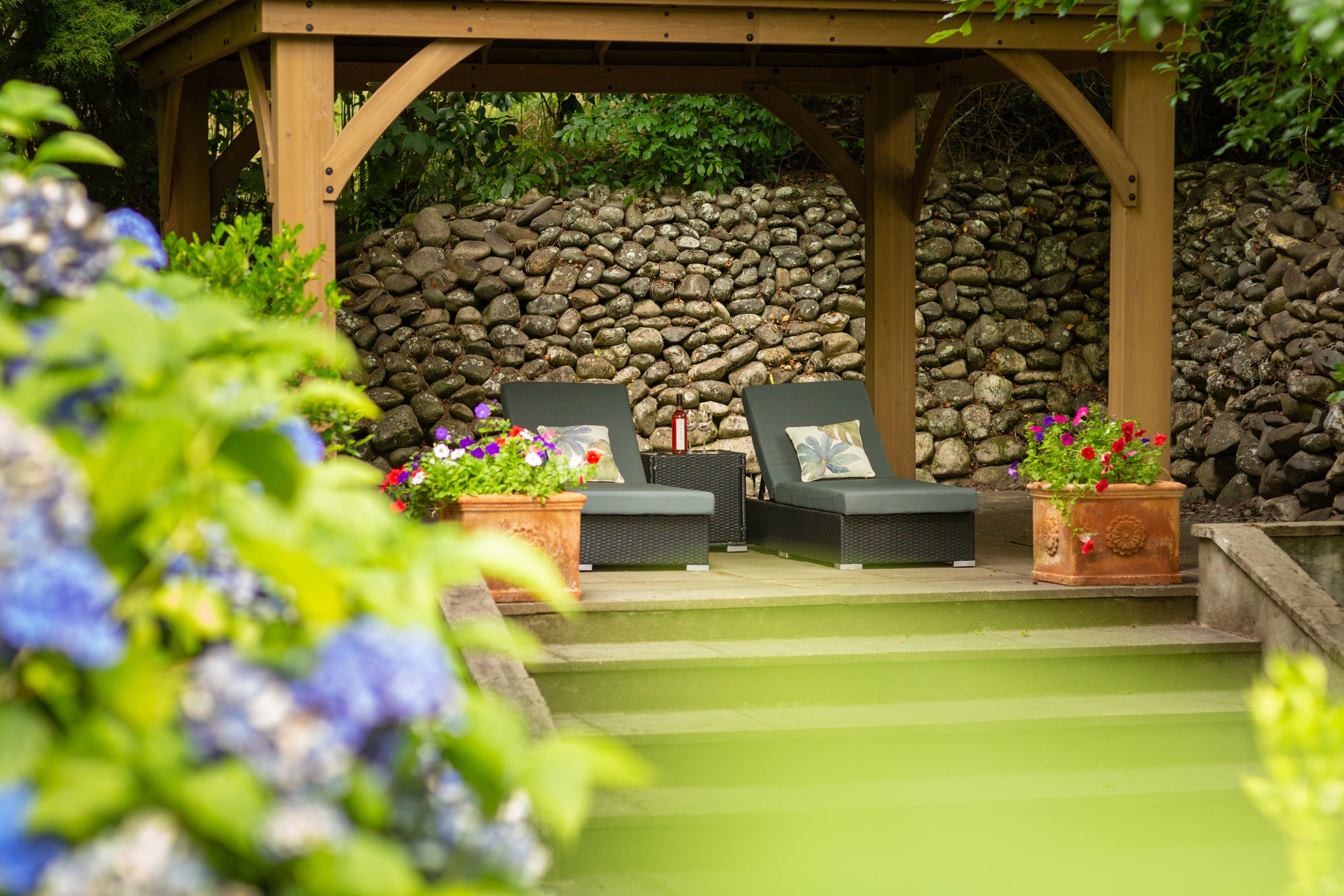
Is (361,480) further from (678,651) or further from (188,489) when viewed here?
(678,651)

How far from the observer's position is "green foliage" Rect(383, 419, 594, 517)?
4668 millimetres

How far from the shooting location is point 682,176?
9555 millimetres

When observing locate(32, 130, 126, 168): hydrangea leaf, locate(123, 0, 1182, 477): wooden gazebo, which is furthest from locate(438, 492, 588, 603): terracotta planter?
locate(32, 130, 126, 168): hydrangea leaf

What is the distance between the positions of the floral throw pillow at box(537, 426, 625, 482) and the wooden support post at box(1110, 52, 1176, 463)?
2298mm

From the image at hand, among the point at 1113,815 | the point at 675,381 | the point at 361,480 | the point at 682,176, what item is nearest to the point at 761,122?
the point at 682,176

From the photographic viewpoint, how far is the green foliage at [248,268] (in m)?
3.41

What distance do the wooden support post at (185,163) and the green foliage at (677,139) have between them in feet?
11.2

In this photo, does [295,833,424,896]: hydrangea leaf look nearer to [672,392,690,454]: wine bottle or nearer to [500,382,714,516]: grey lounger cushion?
[500,382,714,516]: grey lounger cushion

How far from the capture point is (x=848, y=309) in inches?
378

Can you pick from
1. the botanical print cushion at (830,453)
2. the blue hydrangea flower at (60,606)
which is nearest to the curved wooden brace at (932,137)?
the botanical print cushion at (830,453)

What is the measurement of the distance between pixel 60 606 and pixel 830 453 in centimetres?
578

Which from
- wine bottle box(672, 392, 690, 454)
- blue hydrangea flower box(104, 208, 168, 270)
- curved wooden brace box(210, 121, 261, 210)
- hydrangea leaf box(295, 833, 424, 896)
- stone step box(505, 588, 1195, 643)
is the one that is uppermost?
curved wooden brace box(210, 121, 261, 210)

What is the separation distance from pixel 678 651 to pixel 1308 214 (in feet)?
19.6

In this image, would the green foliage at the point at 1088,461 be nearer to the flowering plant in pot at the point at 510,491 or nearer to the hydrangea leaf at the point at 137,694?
the flowering plant in pot at the point at 510,491
